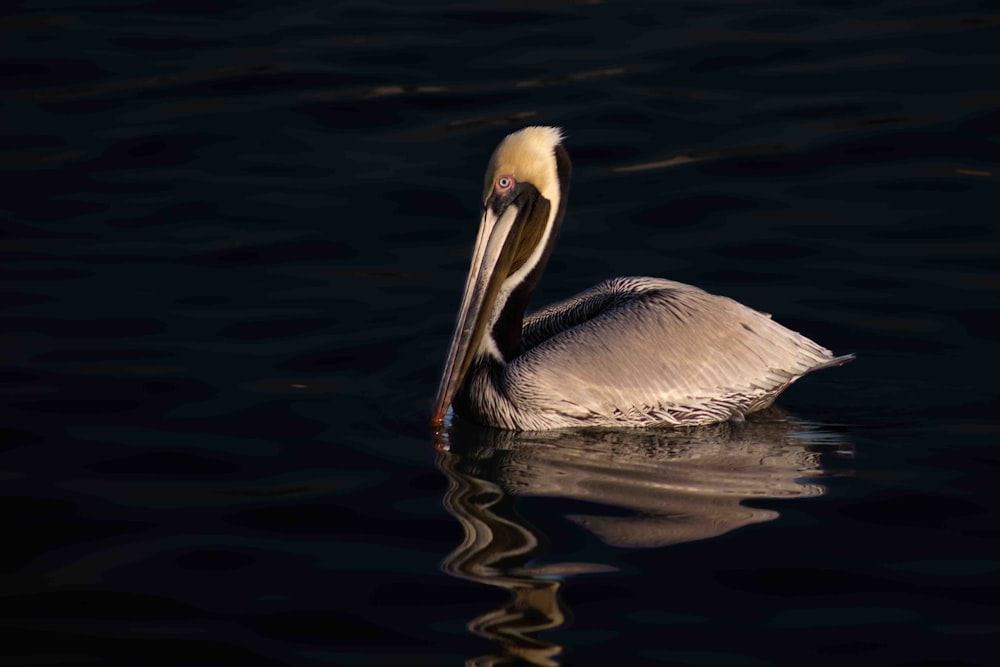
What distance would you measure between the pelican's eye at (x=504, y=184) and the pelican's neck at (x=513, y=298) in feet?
0.67

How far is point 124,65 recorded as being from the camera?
11.0m

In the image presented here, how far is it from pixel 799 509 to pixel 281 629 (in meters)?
1.67

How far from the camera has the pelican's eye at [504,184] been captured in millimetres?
6441

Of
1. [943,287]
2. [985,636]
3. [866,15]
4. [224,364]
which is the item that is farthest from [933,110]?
[985,636]

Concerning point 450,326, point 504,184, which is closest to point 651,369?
point 504,184

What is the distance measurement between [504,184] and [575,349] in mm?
625

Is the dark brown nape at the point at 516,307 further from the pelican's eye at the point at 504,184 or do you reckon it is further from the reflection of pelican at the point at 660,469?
the reflection of pelican at the point at 660,469

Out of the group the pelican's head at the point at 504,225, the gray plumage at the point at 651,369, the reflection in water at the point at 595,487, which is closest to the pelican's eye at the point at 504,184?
the pelican's head at the point at 504,225

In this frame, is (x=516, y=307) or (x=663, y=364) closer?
(x=663, y=364)

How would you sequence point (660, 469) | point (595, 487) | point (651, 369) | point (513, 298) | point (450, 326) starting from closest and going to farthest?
point (595, 487)
point (660, 469)
point (651, 369)
point (513, 298)
point (450, 326)

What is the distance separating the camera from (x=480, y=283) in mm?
6465

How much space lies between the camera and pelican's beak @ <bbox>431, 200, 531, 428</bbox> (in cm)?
646

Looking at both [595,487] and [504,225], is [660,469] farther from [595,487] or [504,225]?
[504,225]

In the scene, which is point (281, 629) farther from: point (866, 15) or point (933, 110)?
point (866, 15)
